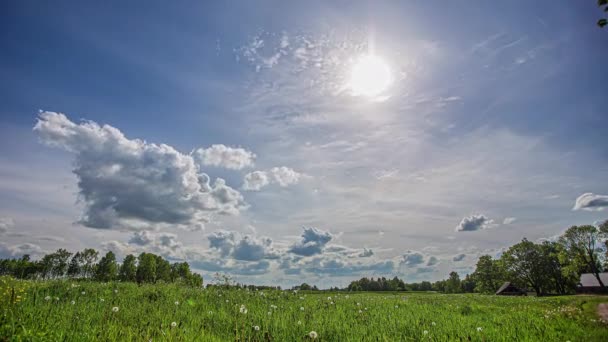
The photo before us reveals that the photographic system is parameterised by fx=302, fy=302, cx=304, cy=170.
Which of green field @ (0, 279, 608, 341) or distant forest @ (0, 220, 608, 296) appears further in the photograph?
distant forest @ (0, 220, 608, 296)

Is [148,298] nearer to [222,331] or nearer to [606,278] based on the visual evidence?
[222,331]

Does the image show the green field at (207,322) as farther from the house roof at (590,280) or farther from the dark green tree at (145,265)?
the dark green tree at (145,265)

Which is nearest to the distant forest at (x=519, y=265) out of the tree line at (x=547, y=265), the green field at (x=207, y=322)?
the tree line at (x=547, y=265)

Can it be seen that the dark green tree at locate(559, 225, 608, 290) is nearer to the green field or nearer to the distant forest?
the distant forest

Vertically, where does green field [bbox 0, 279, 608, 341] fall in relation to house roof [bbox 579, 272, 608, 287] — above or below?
above

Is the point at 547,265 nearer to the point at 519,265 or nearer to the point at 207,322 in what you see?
the point at 519,265

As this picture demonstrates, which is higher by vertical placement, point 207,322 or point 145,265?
point 207,322

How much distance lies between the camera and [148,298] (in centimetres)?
1007

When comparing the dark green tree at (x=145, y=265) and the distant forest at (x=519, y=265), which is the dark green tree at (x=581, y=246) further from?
the dark green tree at (x=145, y=265)

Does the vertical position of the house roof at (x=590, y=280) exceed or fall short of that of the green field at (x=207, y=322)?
it falls short

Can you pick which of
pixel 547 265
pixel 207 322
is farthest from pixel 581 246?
pixel 207 322

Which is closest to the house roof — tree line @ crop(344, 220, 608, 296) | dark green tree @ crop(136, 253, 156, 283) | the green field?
tree line @ crop(344, 220, 608, 296)

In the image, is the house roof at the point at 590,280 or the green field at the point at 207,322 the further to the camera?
the house roof at the point at 590,280

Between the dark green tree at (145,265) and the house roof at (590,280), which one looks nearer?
the house roof at (590,280)
